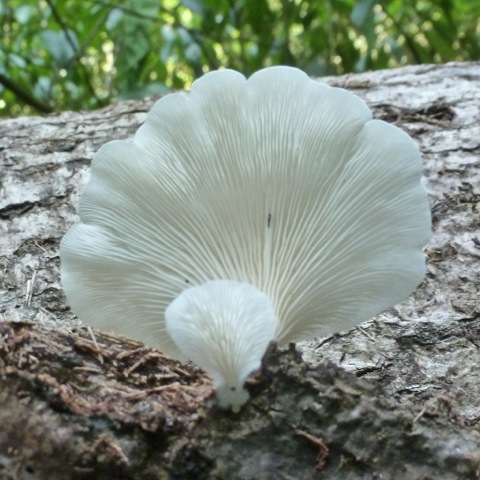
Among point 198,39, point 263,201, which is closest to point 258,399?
point 263,201

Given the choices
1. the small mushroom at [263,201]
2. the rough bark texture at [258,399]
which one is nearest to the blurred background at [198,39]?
the rough bark texture at [258,399]

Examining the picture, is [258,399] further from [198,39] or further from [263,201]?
[198,39]

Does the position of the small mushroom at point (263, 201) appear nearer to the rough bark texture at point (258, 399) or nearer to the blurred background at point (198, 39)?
the rough bark texture at point (258, 399)

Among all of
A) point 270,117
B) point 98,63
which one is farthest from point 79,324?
point 98,63

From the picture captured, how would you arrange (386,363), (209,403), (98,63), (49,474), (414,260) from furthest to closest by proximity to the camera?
(98,63)
(386,363)
(414,260)
(209,403)
(49,474)

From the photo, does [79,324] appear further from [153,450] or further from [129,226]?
[153,450]

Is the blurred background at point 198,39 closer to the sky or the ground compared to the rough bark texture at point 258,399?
closer to the sky
